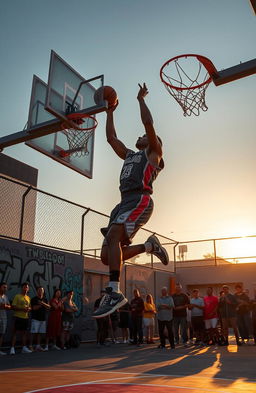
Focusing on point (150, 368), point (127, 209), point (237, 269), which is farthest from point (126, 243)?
point (237, 269)

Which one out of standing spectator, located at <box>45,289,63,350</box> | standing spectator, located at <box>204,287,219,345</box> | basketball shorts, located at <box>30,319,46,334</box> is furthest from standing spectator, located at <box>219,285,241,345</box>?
basketball shorts, located at <box>30,319,46,334</box>

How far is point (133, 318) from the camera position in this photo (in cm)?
1322

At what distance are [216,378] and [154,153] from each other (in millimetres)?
3414

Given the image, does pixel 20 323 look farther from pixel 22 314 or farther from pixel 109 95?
pixel 109 95

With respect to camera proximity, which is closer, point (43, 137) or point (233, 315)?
point (43, 137)

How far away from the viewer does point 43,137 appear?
29.8 ft

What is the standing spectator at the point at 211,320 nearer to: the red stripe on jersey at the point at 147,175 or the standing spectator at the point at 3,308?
the standing spectator at the point at 3,308

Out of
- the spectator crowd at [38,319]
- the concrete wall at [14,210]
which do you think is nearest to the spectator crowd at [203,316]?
the spectator crowd at [38,319]

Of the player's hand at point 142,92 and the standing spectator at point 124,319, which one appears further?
the standing spectator at point 124,319

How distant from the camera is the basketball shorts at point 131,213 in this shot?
14.8ft

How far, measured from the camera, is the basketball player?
14.4 ft

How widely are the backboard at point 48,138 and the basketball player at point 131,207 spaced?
12.4 feet

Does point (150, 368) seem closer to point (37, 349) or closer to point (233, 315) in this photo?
point (37, 349)

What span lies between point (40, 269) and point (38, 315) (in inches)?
63.6
